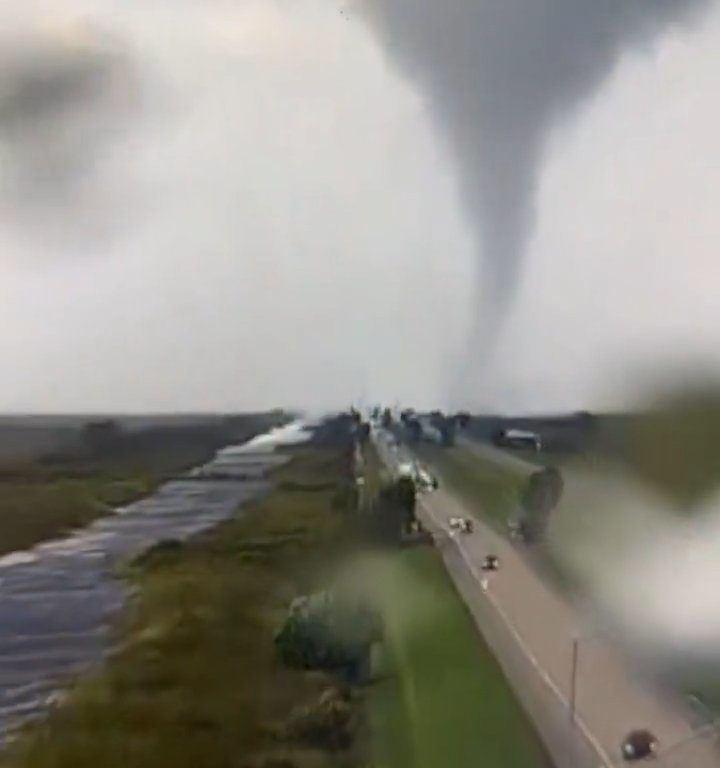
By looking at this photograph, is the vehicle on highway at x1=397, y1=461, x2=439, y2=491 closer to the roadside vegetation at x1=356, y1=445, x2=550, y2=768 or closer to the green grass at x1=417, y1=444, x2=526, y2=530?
the green grass at x1=417, y1=444, x2=526, y2=530

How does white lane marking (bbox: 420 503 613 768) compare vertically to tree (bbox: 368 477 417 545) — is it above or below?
below

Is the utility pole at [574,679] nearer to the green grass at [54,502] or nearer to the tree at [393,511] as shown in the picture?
the tree at [393,511]

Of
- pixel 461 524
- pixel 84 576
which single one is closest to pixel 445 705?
pixel 461 524

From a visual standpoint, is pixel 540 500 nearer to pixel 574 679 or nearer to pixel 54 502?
pixel 574 679

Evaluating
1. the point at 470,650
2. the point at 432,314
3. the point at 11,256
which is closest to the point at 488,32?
the point at 432,314

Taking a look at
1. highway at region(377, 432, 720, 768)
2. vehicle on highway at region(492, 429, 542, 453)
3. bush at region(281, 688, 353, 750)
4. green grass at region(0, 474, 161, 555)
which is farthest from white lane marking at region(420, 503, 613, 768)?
green grass at region(0, 474, 161, 555)

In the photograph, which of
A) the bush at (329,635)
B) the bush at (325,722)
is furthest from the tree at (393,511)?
the bush at (325,722)
